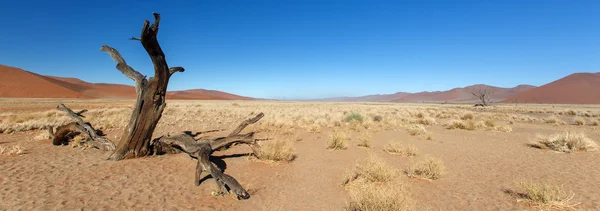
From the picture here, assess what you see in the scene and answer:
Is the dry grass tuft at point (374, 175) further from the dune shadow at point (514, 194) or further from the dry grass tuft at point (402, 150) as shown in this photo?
the dry grass tuft at point (402, 150)

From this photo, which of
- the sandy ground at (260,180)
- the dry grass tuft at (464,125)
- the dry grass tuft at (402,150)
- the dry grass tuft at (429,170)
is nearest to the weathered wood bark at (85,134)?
the sandy ground at (260,180)

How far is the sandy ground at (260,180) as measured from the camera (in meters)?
4.05

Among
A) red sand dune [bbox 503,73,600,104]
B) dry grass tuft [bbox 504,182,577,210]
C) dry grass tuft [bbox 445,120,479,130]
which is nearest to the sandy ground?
dry grass tuft [bbox 504,182,577,210]

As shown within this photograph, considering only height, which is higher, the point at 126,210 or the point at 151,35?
the point at 151,35

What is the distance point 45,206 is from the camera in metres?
3.61

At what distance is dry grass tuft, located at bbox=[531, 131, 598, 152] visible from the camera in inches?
320

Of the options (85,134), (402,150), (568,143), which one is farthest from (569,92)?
(85,134)

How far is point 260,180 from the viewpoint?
543 cm

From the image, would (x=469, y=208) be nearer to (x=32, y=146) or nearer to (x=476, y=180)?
(x=476, y=180)

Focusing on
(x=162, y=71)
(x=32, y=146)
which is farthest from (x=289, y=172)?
(x=32, y=146)

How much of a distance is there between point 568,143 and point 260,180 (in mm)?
9624

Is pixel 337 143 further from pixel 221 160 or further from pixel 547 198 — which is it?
pixel 547 198

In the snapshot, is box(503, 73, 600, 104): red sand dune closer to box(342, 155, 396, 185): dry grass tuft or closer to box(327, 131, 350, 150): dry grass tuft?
box(327, 131, 350, 150): dry grass tuft

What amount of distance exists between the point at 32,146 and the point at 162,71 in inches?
210
